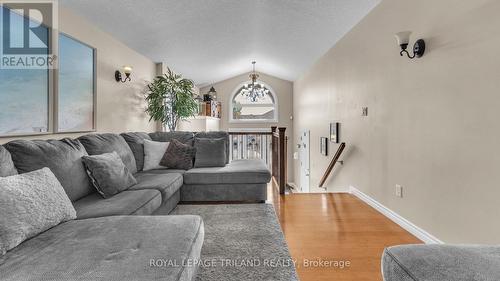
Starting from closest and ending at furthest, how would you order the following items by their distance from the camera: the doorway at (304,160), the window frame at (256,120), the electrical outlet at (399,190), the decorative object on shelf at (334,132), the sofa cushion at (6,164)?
the sofa cushion at (6,164) → the electrical outlet at (399,190) → the decorative object on shelf at (334,132) → the doorway at (304,160) → the window frame at (256,120)

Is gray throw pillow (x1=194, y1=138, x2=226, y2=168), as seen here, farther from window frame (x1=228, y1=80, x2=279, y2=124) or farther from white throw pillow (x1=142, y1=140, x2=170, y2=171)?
window frame (x1=228, y1=80, x2=279, y2=124)

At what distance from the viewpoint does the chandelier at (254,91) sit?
861 centimetres

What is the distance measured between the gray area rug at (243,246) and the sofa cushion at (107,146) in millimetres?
861

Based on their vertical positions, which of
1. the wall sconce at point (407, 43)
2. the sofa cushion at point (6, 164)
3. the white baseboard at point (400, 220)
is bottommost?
the white baseboard at point (400, 220)

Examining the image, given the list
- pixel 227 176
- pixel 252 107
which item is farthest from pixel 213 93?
pixel 227 176

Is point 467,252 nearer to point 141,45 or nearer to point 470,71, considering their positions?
point 470,71

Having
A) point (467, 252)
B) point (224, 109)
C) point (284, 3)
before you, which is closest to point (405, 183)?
point (467, 252)

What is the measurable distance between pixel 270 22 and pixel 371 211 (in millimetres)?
3332

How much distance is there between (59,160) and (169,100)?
3.26 metres

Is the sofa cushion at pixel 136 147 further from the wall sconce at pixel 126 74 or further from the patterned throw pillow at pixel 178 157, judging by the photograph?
the wall sconce at pixel 126 74

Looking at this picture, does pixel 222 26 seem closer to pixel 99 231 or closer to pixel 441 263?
pixel 99 231

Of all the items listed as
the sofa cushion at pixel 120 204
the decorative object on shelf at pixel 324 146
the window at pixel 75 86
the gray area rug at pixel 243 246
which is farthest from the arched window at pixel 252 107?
the sofa cushion at pixel 120 204

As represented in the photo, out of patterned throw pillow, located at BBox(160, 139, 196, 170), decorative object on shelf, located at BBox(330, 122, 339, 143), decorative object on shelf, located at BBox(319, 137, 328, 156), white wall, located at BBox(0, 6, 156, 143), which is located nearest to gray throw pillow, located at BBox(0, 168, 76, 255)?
white wall, located at BBox(0, 6, 156, 143)

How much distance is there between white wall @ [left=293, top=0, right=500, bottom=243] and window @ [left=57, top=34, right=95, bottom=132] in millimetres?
3559
